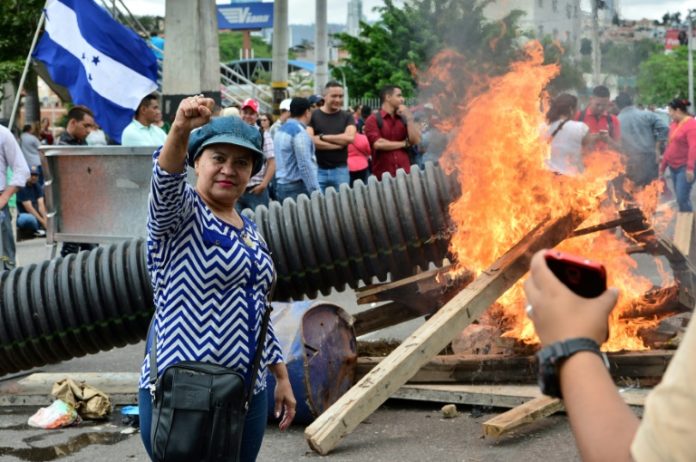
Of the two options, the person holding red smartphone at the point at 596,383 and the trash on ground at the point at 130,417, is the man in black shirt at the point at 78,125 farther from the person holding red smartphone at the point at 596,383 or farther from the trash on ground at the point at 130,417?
the person holding red smartphone at the point at 596,383

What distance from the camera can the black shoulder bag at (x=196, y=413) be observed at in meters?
3.45

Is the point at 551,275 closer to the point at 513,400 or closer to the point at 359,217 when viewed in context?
the point at 513,400

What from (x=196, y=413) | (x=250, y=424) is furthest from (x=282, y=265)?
(x=196, y=413)

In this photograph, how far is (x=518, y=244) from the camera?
6.54 m

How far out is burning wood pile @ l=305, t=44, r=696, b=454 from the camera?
664 centimetres

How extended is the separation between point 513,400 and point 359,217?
5.25 feet

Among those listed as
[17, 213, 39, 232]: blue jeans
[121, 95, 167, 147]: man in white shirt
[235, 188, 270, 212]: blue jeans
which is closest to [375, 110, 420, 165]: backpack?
[235, 188, 270, 212]: blue jeans

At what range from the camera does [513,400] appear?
21.0 ft

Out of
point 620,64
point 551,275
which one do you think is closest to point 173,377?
point 551,275

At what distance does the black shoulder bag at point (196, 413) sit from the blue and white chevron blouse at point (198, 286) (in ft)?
0.27

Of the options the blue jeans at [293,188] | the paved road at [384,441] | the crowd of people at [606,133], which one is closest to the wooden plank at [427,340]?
the paved road at [384,441]

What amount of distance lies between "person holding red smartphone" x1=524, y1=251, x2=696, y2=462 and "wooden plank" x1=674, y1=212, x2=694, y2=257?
23.0 ft

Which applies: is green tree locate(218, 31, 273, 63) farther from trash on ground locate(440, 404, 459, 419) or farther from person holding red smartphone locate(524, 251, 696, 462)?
person holding red smartphone locate(524, 251, 696, 462)

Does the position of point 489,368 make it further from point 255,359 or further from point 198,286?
point 198,286
